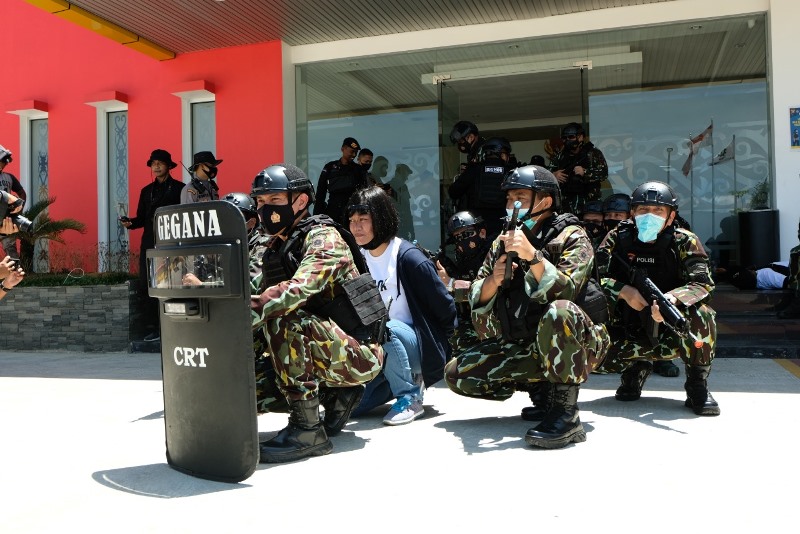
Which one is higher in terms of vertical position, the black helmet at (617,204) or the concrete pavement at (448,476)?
the black helmet at (617,204)

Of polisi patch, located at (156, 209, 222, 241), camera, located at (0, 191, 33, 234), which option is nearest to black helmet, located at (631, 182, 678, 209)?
polisi patch, located at (156, 209, 222, 241)

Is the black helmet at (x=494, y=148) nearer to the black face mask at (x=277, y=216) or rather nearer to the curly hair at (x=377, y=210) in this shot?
the curly hair at (x=377, y=210)

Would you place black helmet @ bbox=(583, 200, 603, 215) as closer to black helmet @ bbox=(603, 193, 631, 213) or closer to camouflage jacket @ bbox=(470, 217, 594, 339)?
black helmet @ bbox=(603, 193, 631, 213)

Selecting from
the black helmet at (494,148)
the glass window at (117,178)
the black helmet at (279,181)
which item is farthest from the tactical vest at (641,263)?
the glass window at (117,178)

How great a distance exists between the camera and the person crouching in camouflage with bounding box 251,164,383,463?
146 inches

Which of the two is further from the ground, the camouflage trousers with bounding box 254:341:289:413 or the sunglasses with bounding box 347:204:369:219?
the sunglasses with bounding box 347:204:369:219

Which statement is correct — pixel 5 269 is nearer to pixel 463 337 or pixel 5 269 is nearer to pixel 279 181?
pixel 279 181

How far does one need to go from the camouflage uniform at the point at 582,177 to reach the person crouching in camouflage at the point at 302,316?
5.37 m

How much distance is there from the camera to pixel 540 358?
163 inches

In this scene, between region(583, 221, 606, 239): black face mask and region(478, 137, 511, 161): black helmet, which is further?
region(478, 137, 511, 161): black helmet

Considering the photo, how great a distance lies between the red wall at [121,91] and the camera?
10.6 meters

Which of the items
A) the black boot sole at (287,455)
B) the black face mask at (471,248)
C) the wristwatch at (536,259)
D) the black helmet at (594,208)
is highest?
the black helmet at (594,208)

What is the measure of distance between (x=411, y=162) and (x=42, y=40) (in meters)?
6.26

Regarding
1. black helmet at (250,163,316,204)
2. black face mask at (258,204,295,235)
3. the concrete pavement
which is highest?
black helmet at (250,163,316,204)
